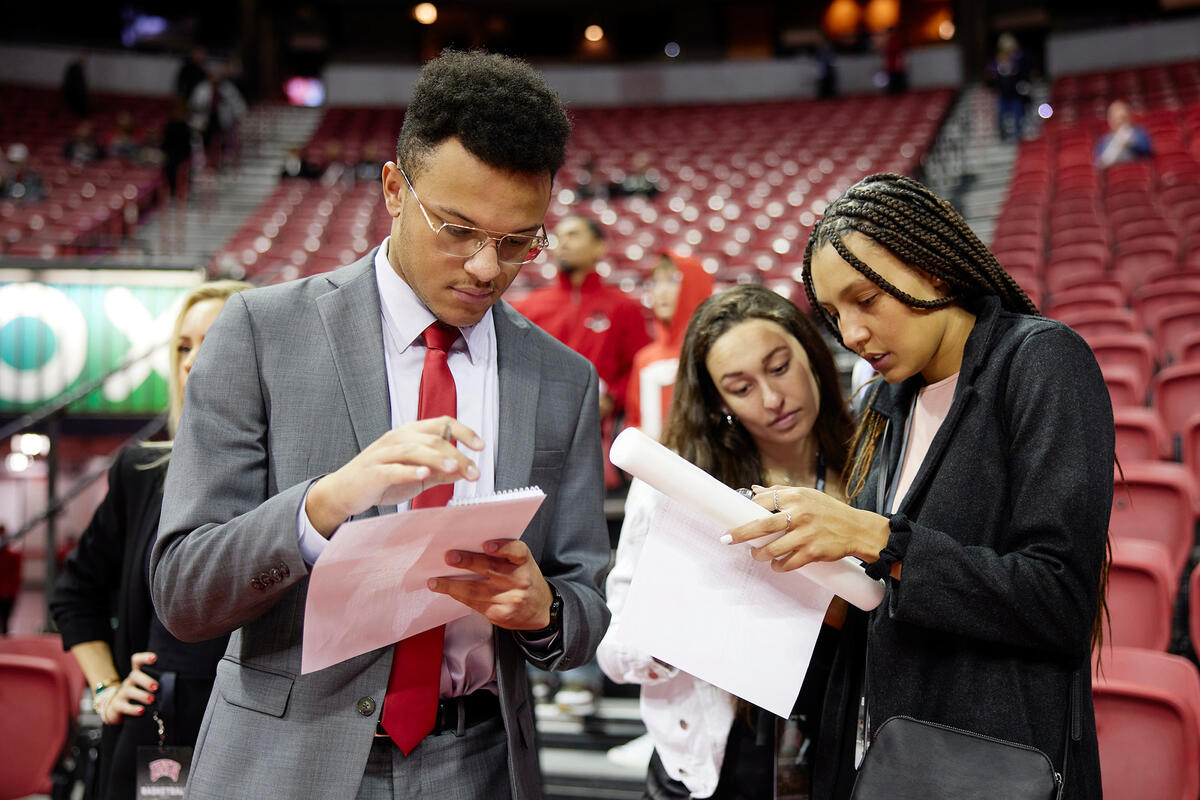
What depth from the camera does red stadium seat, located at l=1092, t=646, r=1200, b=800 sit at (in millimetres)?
1834

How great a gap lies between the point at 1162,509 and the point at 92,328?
20.0 feet

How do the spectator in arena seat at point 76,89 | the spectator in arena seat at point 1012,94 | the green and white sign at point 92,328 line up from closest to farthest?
1. the green and white sign at point 92,328
2. the spectator in arena seat at point 1012,94
3. the spectator in arena seat at point 76,89

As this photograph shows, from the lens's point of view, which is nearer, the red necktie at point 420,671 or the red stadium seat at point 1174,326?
the red necktie at point 420,671

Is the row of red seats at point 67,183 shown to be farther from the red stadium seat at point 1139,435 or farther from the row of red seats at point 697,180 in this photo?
the red stadium seat at point 1139,435

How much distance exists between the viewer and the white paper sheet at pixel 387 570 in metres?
1.03

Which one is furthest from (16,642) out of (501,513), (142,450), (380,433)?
(501,513)

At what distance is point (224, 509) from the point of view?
114cm

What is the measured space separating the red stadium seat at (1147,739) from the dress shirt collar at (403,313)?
136 centimetres

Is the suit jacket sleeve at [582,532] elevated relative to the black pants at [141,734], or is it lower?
elevated

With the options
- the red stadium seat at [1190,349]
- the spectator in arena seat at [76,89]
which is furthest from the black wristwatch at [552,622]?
the spectator in arena seat at [76,89]

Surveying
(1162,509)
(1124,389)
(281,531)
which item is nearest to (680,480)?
(281,531)

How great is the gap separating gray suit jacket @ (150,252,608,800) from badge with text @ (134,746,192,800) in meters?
0.56

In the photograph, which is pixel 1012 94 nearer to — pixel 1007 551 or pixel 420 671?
pixel 1007 551

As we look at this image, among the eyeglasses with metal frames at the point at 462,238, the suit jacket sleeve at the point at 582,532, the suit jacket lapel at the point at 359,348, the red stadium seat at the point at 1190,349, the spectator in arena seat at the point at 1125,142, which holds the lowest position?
the red stadium seat at the point at 1190,349
